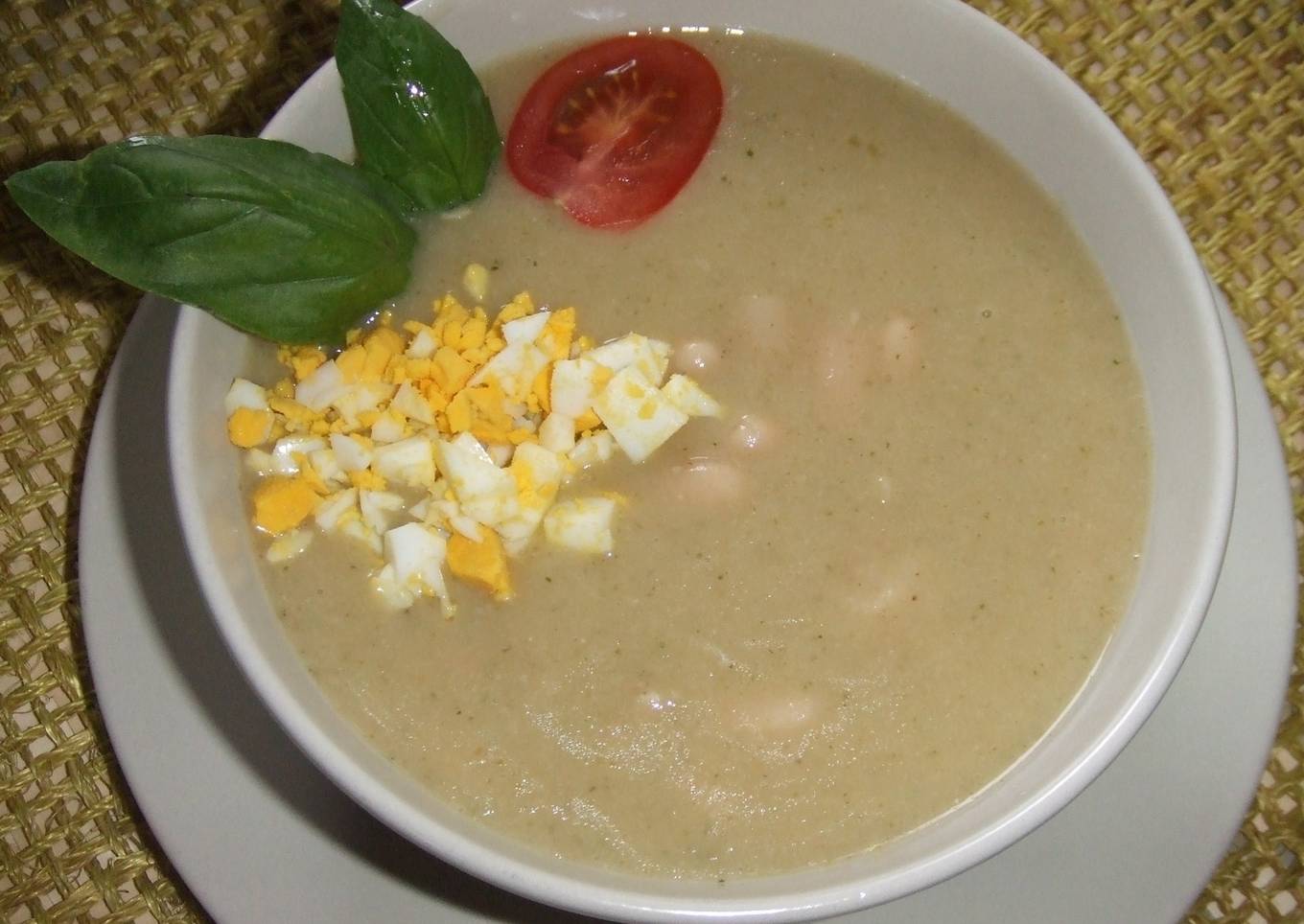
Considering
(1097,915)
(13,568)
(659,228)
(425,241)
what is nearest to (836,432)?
(659,228)

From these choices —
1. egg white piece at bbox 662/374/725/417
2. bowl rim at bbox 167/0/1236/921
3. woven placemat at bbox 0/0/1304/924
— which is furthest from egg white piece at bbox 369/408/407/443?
woven placemat at bbox 0/0/1304/924

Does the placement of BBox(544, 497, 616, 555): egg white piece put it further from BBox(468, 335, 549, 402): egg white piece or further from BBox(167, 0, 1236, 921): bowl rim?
BBox(167, 0, 1236, 921): bowl rim

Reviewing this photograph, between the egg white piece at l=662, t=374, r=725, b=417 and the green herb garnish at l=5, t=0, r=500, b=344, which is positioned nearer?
the green herb garnish at l=5, t=0, r=500, b=344

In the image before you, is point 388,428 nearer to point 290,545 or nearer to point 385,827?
point 290,545

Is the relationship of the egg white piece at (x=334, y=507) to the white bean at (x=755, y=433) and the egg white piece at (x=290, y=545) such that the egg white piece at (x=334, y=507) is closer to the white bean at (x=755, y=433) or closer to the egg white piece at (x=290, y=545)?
the egg white piece at (x=290, y=545)

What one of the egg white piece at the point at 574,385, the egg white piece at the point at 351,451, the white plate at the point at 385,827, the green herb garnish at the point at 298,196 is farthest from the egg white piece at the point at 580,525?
the white plate at the point at 385,827

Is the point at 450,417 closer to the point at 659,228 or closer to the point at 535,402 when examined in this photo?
the point at 535,402
